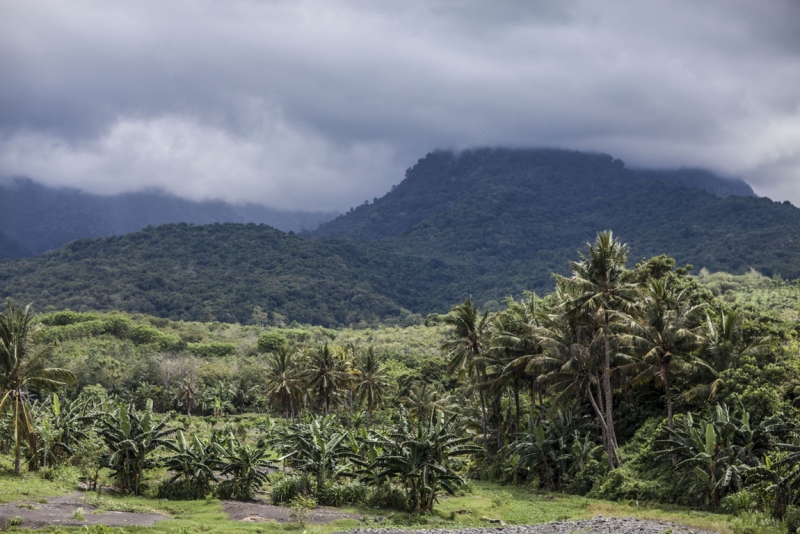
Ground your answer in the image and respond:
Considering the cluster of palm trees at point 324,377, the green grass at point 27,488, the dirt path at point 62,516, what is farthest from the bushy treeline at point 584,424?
the cluster of palm trees at point 324,377

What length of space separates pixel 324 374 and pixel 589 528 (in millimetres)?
40549

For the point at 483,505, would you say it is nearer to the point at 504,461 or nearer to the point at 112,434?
the point at 504,461

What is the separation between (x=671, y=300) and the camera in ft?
170

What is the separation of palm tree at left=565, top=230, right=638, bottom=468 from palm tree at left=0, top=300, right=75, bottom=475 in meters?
32.9

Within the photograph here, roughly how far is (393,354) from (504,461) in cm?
8044

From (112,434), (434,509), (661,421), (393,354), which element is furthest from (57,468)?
(393,354)

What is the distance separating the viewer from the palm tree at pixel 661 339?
42938mm

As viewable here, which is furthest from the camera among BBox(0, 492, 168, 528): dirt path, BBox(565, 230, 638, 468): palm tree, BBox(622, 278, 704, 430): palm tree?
BBox(565, 230, 638, 468): palm tree

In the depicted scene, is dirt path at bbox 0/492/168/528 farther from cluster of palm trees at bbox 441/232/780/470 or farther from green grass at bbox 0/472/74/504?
cluster of palm trees at bbox 441/232/780/470

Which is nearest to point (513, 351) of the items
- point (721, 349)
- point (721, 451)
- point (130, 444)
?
point (721, 349)

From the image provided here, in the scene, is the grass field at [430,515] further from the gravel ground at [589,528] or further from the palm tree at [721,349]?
the palm tree at [721,349]

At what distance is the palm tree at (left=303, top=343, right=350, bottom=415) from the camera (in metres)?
71.0

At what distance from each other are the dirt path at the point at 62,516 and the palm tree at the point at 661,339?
96.2 feet

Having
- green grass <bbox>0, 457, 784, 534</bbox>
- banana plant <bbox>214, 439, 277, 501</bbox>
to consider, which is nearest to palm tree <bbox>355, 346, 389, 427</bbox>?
green grass <bbox>0, 457, 784, 534</bbox>
